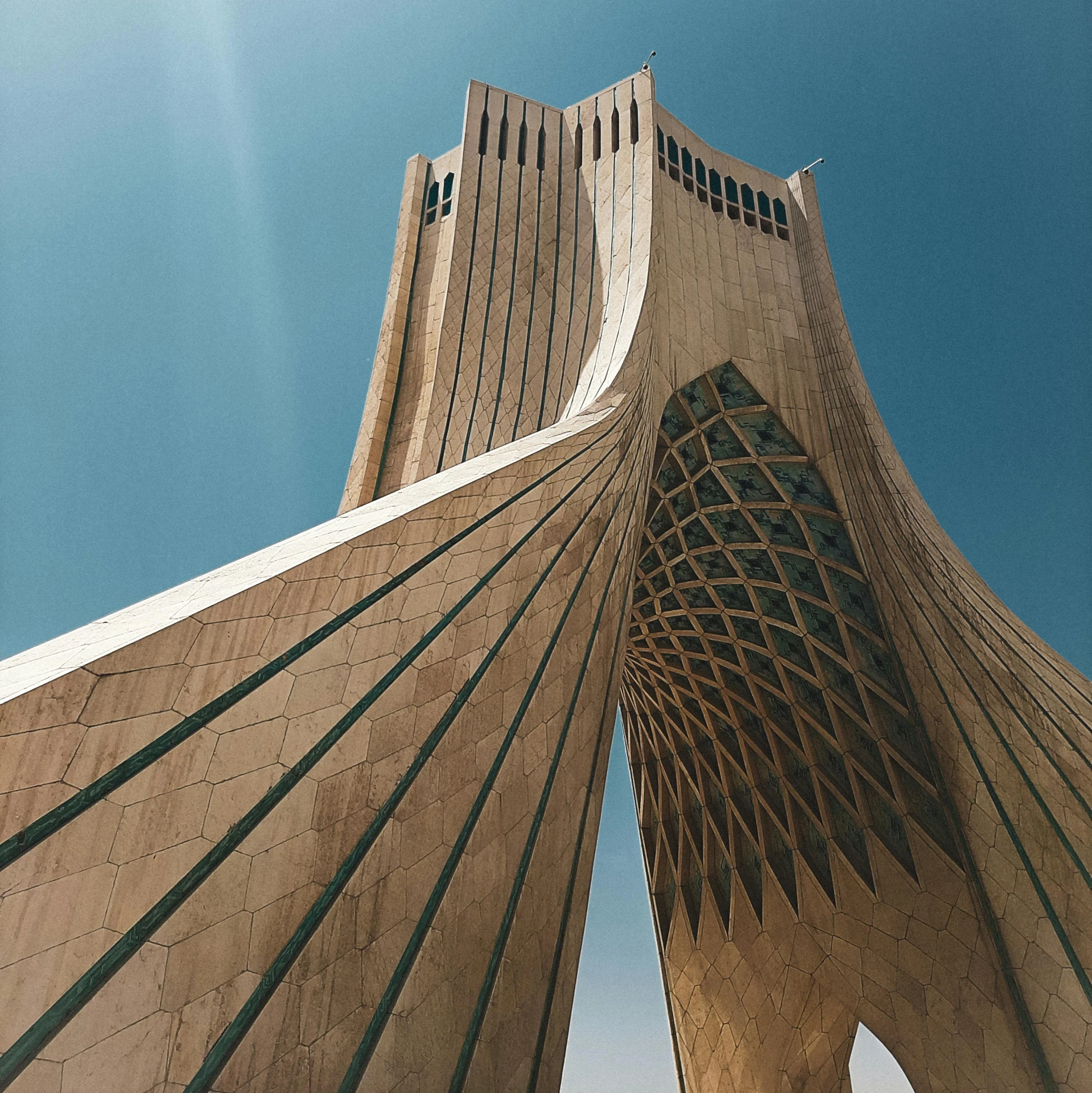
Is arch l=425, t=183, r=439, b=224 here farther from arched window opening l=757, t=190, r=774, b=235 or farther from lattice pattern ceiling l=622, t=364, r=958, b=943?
lattice pattern ceiling l=622, t=364, r=958, b=943

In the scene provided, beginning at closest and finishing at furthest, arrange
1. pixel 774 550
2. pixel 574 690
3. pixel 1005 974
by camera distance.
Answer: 1. pixel 574 690
2. pixel 1005 974
3. pixel 774 550

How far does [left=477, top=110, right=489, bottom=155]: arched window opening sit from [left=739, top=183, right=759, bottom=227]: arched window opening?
11.0ft

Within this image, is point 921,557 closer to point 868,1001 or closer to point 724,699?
point 724,699

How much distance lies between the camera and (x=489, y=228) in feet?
32.5

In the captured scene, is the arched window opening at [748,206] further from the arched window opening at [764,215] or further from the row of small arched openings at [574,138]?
the row of small arched openings at [574,138]

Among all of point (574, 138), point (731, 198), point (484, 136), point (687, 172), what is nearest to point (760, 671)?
point (731, 198)

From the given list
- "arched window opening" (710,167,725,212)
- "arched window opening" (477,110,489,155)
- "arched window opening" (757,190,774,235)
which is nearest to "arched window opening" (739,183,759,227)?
"arched window opening" (757,190,774,235)

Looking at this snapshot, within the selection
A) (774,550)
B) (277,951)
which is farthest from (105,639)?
(774,550)

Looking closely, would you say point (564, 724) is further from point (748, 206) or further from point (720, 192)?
point (748, 206)

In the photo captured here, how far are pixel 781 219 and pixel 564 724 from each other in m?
9.06

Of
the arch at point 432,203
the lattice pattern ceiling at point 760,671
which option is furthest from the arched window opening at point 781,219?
the arch at point 432,203

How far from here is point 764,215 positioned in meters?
10.9

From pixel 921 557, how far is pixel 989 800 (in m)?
2.34

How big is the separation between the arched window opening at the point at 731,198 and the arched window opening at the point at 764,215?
36cm
